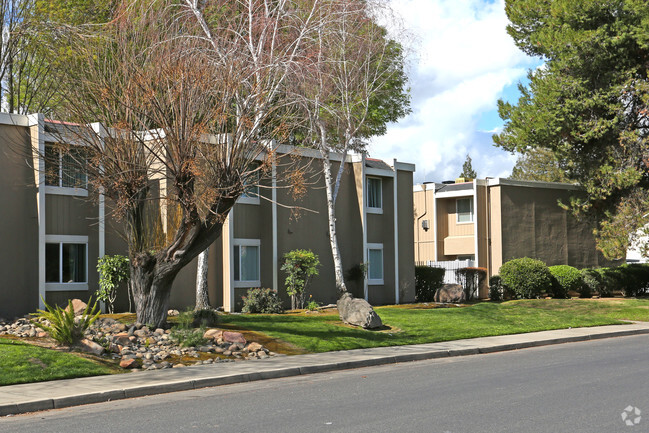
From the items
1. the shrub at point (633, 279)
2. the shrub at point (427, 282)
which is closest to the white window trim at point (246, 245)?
the shrub at point (427, 282)

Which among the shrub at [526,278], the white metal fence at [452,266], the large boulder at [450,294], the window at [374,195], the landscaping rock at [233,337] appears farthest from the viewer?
the white metal fence at [452,266]

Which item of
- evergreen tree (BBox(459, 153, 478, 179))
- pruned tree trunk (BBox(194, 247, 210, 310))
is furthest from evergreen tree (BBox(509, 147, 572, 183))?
pruned tree trunk (BBox(194, 247, 210, 310))

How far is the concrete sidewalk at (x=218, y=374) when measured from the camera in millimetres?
11375

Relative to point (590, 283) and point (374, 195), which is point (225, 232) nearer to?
point (374, 195)

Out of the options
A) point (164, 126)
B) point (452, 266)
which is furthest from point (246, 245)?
point (452, 266)

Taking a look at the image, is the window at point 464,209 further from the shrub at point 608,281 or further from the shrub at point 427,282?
the shrub at point 608,281

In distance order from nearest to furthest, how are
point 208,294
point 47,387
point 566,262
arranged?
point 47,387, point 208,294, point 566,262

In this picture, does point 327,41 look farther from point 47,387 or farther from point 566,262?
point 566,262

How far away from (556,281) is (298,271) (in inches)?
584

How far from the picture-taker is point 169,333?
57.5ft

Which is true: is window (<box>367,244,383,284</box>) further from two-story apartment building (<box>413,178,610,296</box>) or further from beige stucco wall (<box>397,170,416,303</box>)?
two-story apartment building (<box>413,178,610,296</box>)

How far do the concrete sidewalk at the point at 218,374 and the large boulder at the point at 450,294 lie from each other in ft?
40.4

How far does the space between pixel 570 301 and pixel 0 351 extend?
25.0 metres

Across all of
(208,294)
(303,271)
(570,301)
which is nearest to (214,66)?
(208,294)
